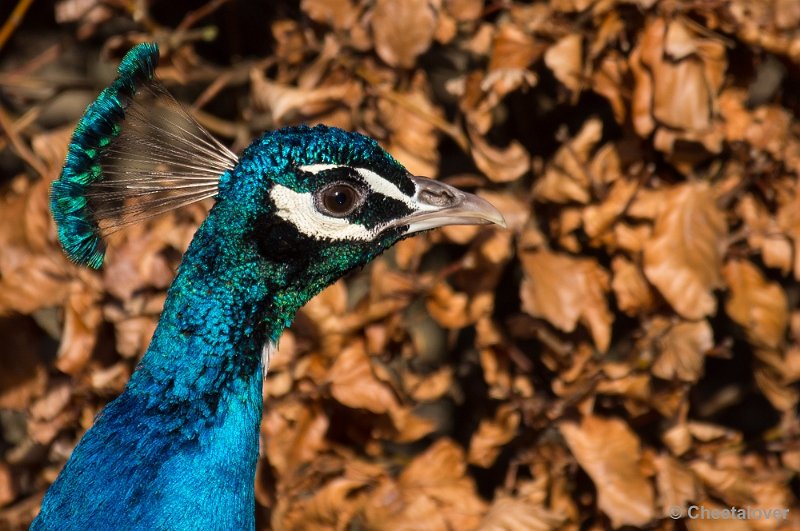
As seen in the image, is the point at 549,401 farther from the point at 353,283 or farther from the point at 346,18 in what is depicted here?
the point at 346,18

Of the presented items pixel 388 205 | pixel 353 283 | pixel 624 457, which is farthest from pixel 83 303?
pixel 624 457

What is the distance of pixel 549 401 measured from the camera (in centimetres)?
193

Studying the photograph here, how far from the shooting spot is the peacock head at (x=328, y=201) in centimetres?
121


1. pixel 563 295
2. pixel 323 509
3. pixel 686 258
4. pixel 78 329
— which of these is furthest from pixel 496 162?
pixel 78 329

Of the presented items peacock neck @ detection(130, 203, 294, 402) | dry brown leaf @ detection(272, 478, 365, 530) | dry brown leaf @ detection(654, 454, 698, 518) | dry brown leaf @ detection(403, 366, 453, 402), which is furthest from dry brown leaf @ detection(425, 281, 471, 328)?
peacock neck @ detection(130, 203, 294, 402)

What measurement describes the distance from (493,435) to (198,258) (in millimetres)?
904

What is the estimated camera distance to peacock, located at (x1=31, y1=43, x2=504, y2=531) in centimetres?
119

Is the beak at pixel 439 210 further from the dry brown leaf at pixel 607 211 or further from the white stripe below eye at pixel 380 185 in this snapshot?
the dry brown leaf at pixel 607 211

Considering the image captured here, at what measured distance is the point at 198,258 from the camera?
3.99 feet

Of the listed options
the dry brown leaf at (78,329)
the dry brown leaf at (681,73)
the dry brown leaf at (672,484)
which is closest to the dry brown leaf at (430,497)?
the dry brown leaf at (672,484)

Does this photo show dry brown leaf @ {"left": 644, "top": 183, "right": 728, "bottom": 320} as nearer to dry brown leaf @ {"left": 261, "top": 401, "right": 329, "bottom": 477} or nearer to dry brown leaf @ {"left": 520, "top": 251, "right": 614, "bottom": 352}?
dry brown leaf @ {"left": 520, "top": 251, "right": 614, "bottom": 352}

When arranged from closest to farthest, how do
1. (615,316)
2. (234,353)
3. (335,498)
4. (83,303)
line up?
(234,353) < (335,498) < (83,303) < (615,316)

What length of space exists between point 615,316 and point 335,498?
2.34ft

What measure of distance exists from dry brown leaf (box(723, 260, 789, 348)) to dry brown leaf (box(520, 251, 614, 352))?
0.78ft
